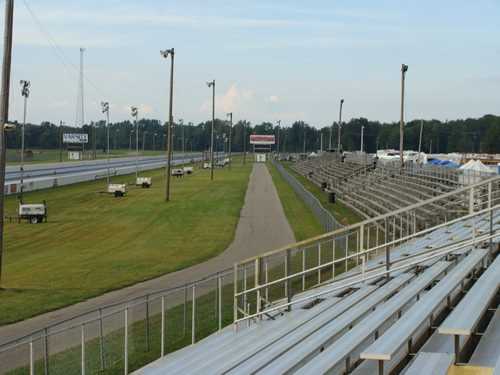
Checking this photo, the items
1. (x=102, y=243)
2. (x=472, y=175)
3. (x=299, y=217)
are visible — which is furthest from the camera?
(x=299, y=217)

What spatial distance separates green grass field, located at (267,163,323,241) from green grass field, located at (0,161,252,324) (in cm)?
323

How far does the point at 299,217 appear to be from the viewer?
150 ft

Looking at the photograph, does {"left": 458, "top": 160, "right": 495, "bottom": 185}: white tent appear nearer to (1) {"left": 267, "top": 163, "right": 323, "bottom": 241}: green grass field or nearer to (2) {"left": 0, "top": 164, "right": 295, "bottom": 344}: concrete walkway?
(1) {"left": 267, "top": 163, "right": 323, "bottom": 241}: green grass field

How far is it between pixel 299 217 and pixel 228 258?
52.6 feet

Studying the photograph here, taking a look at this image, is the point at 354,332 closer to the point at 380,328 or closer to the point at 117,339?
the point at 380,328

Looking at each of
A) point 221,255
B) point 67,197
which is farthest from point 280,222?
point 67,197

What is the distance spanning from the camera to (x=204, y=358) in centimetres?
1257

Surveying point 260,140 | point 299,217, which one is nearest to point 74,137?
point 299,217

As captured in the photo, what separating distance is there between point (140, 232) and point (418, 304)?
101 feet

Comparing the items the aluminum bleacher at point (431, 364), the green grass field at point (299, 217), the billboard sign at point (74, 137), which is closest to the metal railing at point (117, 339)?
the aluminum bleacher at point (431, 364)

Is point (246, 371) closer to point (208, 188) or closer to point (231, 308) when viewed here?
point (231, 308)

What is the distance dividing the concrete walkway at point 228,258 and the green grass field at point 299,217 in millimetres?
438

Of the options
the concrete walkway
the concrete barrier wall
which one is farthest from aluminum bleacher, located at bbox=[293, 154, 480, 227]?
the concrete barrier wall

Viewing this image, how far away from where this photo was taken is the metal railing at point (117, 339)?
515 inches
